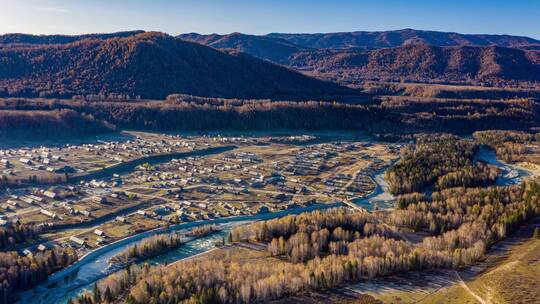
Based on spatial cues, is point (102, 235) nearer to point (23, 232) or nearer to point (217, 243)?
point (23, 232)

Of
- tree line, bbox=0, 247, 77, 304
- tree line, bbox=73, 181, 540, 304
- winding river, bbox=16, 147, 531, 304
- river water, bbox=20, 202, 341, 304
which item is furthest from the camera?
winding river, bbox=16, 147, 531, 304

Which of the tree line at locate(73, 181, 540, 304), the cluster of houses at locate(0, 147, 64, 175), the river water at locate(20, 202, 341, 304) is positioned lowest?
the river water at locate(20, 202, 341, 304)

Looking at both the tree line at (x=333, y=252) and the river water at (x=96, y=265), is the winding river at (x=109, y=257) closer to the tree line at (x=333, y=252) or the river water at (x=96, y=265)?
the river water at (x=96, y=265)

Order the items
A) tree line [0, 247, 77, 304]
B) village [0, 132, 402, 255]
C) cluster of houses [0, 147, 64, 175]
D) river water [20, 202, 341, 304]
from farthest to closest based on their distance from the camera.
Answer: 1. cluster of houses [0, 147, 64, 175]
2. village [0, 132, 402, 255]
3. river water [20, 202, 341, 304]
4. tree line [0, 247, 77, 304]

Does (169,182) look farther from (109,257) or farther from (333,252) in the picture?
(333,252)

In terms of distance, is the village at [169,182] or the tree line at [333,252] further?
the village at [169,182]

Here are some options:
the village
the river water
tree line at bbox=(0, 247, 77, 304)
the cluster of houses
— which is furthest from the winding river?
the cluster of houses

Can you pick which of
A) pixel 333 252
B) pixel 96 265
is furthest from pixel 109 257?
pixel 333 252

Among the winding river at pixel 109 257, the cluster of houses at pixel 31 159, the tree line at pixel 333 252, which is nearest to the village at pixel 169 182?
the cluster of houses at pixel 31 159

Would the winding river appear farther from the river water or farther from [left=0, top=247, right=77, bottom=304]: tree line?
[left=0, top=247, right=77, bottom=304]: tree line
